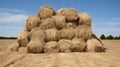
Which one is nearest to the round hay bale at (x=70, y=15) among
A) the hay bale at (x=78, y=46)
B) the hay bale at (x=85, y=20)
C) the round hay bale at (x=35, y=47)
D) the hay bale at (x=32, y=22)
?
the hay bale at (x=85, y=20)

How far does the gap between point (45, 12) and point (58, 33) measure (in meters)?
1.21

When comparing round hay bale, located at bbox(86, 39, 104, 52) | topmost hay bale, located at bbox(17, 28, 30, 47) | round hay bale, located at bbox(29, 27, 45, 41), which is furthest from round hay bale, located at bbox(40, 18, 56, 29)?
round hay bale, located at bbox(86, 39, 104, 52)

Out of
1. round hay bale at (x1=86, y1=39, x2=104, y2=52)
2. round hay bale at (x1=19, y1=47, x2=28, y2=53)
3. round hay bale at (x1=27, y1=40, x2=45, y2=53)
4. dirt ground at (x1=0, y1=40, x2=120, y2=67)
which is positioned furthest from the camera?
round hay bale at (x1=19, y1=47, x2=28, y2=53)

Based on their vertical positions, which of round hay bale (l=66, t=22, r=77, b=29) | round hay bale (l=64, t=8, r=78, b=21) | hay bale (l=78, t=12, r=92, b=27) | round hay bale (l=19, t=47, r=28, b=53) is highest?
round hay bale (l=64, t=8, r=78, b=21)

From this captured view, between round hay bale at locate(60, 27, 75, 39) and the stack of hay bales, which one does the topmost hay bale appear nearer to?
the stack of hay bales

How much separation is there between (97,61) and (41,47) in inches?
101

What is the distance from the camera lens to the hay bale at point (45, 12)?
33.4 feet

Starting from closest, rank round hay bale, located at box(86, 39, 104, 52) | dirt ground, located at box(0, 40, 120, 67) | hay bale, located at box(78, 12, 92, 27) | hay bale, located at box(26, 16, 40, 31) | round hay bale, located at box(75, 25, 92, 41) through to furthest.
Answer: dirt ground, located at box(0, 40, 120, 67)
round hay bale, located at box(86, 39, 104, 52)
round hay bale, located at box(75, 25, 92, 41)
hay bale, located at box(26, 16, 40, 31)
hay bale, located at box(78, 12, 92, 27)

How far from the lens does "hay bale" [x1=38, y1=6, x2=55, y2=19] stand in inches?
400

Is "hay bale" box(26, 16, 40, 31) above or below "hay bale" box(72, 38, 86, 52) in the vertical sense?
above

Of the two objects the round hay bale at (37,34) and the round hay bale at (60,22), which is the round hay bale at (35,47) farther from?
the round hay bale at (60,22)

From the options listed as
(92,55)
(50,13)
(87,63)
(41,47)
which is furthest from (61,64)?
(50,13)

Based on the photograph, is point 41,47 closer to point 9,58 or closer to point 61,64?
point 9,58

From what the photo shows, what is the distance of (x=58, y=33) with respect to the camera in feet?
32.1
